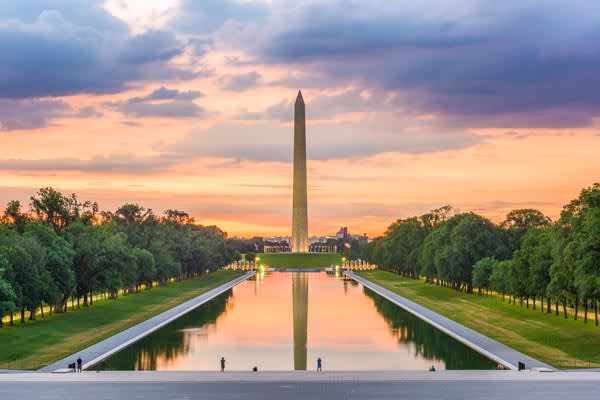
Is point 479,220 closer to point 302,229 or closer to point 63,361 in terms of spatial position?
point 63,361

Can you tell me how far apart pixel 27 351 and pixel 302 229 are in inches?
4612

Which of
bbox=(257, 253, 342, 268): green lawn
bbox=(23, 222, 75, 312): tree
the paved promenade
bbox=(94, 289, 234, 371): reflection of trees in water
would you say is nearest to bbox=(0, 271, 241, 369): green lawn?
bbox=(23, 222, 75, 312): tree

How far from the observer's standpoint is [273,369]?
4228cm

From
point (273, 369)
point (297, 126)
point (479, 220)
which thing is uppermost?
point (297, 126)

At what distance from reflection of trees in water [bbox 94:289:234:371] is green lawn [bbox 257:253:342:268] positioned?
92.7m

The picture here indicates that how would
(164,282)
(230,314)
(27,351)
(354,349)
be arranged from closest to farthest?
(27,351) → (354,349) → (230,314) → (164,282)

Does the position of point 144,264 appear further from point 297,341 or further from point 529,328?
point 529,328

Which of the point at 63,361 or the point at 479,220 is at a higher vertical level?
the point at 479,220

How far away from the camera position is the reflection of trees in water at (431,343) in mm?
42556

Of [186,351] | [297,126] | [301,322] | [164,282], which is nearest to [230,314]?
[301,322]

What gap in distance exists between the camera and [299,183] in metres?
158

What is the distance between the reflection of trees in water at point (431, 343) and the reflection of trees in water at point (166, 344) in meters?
11.8

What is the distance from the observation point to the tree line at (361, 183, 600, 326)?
51.1m

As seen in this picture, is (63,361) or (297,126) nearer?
(63,361)
